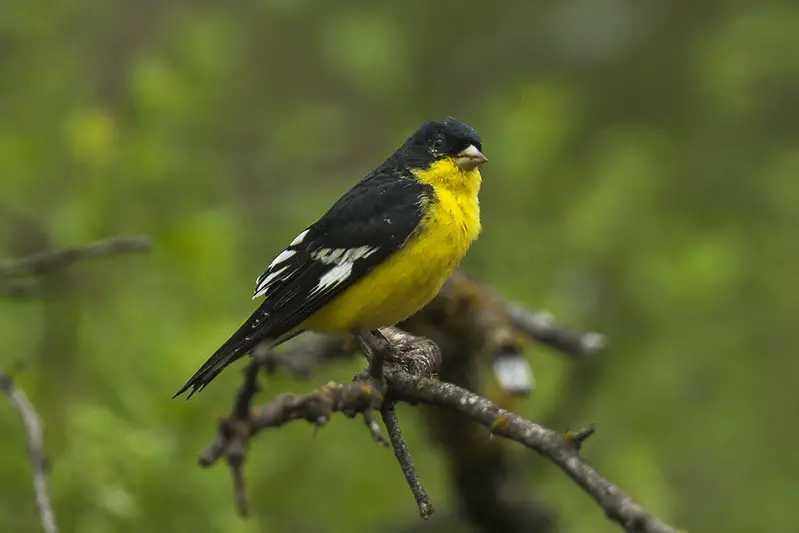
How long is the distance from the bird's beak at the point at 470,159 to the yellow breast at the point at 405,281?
0.92 feet

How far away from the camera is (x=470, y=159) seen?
11.6 ft

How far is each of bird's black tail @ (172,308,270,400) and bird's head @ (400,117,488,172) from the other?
92 centimetres

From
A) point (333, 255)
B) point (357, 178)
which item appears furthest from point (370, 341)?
point (357, 178)

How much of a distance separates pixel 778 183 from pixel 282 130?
117 inches

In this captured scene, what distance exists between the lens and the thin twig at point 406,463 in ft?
5.93

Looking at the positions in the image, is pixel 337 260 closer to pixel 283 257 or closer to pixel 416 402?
pixel 283 257

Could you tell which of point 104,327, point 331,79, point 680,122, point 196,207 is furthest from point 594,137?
point 104,327

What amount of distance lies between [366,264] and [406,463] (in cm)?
127

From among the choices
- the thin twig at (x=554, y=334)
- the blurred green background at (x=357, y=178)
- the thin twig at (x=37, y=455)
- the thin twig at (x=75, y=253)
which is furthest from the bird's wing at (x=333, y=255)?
the thin twig at (x=554, y=334)

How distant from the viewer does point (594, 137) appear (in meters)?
7.41

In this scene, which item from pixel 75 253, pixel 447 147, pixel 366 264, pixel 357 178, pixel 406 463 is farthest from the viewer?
pixel 357 178

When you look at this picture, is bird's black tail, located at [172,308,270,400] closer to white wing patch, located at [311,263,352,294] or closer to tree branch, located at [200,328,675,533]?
white wing patch, located at [311,263,352,294]

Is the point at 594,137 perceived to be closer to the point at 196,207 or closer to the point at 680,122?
the point at 680,122

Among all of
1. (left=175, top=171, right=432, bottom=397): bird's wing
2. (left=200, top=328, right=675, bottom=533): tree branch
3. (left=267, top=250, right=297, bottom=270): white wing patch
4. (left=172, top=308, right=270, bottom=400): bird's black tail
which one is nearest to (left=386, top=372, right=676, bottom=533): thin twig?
(left=200, top=328, right=675, bottom=533): tree branch
